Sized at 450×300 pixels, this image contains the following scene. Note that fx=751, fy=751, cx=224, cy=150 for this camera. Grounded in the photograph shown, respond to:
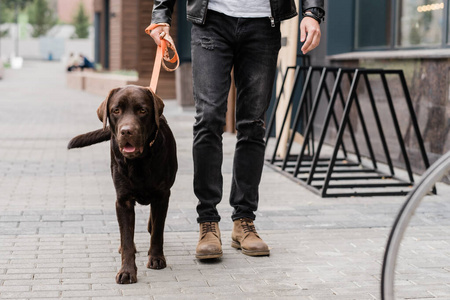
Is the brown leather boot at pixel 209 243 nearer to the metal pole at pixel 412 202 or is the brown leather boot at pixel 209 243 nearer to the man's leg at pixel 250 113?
the man's leg at pixel 250 113

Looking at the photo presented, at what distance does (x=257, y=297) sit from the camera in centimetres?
348

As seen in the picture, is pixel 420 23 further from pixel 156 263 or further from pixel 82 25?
pixel 82 25

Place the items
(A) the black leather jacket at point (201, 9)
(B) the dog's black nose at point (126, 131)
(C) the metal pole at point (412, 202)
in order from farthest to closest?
1. (A) the black leather jacket at point (201, 9)
2. (B) the dog's black nose at point (126, 131)
3. (C) the metal pole at point (412, 202)

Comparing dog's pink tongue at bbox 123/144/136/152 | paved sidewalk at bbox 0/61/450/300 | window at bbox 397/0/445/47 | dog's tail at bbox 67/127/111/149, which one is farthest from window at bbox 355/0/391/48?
dog's pink tongue at bbox 123/144/136/152

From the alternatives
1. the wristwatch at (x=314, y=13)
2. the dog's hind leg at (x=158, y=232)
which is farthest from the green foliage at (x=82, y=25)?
the dog's hind leg at (x=158, y=232)

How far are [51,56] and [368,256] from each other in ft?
278

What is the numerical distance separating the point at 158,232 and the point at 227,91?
0.89 meters

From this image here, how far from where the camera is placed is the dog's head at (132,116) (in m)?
3.49

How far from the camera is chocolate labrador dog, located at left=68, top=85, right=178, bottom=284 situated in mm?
3541

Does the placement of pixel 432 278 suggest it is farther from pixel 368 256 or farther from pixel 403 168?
pixel 403 168

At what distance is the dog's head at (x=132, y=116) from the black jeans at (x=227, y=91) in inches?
20.8

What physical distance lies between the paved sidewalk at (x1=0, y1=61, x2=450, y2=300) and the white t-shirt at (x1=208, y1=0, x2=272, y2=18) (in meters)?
1.35

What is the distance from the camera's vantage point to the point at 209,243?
4.07m

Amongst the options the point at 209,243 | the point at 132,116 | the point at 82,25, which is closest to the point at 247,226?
the point at 209,243
